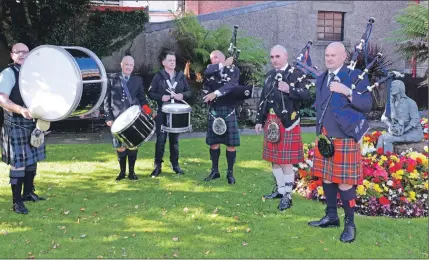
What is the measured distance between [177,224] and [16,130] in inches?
85.7

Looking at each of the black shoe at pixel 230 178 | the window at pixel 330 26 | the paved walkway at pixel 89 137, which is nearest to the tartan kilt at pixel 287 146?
the black shoe at pixel 230 178

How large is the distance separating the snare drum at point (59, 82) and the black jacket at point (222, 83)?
75.0 inches

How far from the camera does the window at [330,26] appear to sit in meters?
15.9

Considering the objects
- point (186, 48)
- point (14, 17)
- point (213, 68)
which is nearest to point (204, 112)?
point (186, 48)

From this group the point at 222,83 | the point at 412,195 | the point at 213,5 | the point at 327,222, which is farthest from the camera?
the point at 213,5

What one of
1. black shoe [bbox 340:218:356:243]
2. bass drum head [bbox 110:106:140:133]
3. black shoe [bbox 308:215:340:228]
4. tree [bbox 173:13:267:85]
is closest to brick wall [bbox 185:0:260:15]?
tree [bbox 173:13:267:85]

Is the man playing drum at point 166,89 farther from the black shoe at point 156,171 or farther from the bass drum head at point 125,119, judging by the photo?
the bass drum head at point 125,119

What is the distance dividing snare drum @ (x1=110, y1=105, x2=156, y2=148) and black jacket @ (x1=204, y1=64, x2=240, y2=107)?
1033mm

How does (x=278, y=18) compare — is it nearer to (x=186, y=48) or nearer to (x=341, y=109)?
(x=186, y=48)

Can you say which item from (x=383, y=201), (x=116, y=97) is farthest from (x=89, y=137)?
(x=383, y=201)

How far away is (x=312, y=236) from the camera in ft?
15.6

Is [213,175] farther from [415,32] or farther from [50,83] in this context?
[415,32]

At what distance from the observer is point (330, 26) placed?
16.0m

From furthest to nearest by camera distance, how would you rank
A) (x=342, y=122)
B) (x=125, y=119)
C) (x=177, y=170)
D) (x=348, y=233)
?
(x=177, y=170) → (x=125, y=119) → (x=348, y=233) → (x=342, y=122)
